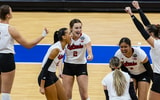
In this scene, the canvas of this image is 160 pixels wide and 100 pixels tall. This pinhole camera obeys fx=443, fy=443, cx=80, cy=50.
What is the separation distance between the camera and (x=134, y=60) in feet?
23.0

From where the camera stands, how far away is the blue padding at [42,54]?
10602 millimetres

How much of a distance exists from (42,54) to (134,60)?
14.1 feet

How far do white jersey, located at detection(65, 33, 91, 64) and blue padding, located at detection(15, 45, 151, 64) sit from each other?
292 cm

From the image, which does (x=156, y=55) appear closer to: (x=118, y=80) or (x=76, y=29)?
(x=118, y=80)

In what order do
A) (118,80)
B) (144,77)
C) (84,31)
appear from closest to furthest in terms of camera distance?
(118,80)
(144,77)
(84,31)

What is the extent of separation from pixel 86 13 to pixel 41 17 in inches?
60.4

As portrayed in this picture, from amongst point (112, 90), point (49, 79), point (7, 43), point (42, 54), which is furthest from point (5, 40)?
point (42, 54)

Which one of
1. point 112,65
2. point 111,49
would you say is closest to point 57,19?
point 111,49

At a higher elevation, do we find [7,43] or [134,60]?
[7,43]

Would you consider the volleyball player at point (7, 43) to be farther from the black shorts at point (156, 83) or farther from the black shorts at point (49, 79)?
the black shorts at point (156, 83)

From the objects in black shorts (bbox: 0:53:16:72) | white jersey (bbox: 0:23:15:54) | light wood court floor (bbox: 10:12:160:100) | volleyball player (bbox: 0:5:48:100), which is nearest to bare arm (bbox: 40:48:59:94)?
volleyball player (bbox: 0:5:48:100)

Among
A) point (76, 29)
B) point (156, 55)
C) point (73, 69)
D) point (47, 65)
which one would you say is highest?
point (76, 29)

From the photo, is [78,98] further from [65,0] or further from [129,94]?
[65,0]

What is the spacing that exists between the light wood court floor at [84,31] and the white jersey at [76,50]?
106 centimetres
